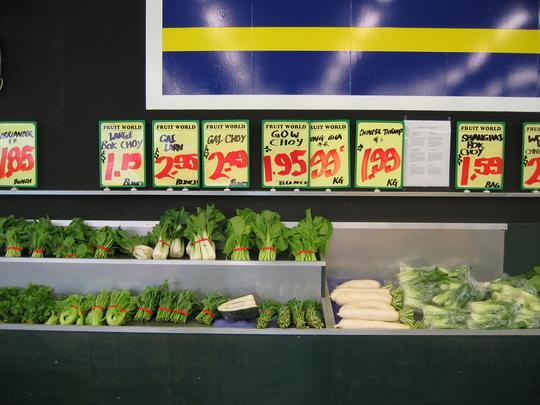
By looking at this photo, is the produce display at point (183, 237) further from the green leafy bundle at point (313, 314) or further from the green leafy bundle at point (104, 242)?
the green leafy bundle at point (313, 314)

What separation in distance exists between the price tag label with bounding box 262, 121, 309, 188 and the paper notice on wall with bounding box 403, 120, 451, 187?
879 millimetres

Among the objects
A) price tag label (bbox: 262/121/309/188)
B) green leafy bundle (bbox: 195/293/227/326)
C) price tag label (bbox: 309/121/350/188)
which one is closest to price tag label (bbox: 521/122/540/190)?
price tag label (bbox: 309/121/350/188)

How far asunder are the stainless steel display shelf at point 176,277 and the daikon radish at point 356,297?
17 cm

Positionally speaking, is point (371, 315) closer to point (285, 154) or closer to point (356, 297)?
point (356, 297)

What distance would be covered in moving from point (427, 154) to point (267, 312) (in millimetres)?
1903

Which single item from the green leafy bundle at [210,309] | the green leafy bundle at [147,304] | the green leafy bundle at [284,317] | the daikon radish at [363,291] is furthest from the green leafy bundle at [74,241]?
the daikon radish at [363,291]

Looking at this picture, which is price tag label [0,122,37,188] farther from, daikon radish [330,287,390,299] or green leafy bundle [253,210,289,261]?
daikon radish [330,287,390,299]

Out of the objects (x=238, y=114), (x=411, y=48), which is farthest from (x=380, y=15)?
(x=238, y=114)

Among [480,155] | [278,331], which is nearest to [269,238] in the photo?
[278,331]

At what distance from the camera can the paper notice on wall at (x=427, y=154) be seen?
3.48 meters

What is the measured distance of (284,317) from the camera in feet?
9.38

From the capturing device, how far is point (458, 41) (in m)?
3.44

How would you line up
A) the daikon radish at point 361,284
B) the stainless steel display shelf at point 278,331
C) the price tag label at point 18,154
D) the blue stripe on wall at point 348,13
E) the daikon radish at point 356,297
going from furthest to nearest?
1. the price tag label at point 18,154
2. the blue stripe on wall at point 348,13
3. the daikon radish at point 361,284
4. the daikon radish at point 356,297
5. the stainless steel display shelf at point 278,331

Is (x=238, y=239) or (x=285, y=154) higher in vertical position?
(x=285, y=154)
